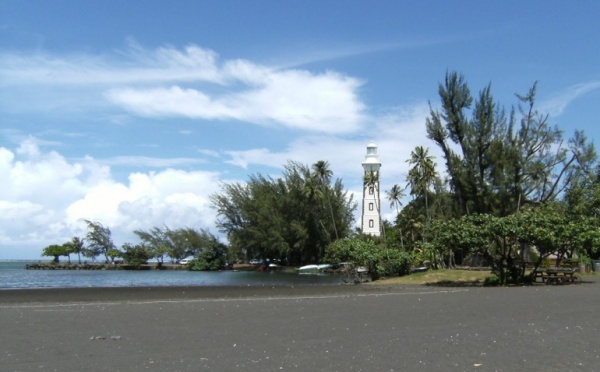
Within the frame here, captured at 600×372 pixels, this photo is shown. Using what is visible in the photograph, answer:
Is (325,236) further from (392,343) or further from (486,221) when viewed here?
(392,343)

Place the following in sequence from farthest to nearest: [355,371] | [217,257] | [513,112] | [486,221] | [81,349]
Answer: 1. [217,257]
2. [513,112]
3. [486,221]
4. [81,349]
5. [355,371]

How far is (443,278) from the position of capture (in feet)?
141

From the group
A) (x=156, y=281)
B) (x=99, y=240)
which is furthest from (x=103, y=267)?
(x=156, y=281)

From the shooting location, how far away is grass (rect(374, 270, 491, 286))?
134 feet

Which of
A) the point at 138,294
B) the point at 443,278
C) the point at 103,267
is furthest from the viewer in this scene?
the point at 103,267

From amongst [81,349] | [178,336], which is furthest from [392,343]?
[81,349]

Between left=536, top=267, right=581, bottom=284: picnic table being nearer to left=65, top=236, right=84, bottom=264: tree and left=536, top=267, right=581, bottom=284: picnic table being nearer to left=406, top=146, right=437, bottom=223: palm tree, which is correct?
left=406, top=146, right=437, bottom=223: palm tree

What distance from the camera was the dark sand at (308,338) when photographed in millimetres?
10305

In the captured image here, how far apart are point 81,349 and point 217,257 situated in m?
88.3

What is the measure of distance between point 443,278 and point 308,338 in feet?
103

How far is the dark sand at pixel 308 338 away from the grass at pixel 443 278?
19.0 m

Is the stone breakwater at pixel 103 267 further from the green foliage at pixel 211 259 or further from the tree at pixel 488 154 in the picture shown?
the tree at pixel 488 154

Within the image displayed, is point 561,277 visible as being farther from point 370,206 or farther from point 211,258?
point 211,258

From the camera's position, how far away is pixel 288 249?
8869 centimetres
